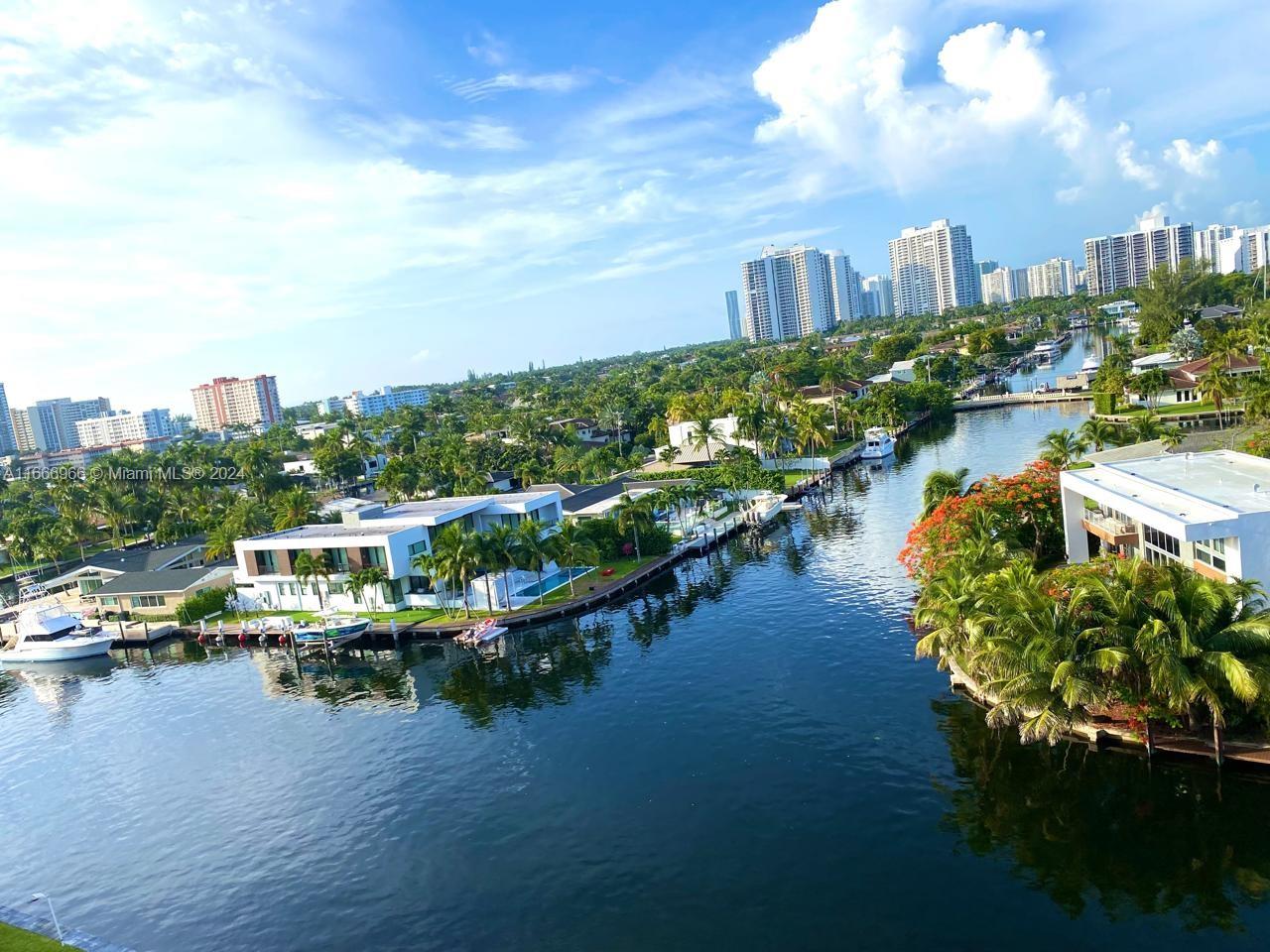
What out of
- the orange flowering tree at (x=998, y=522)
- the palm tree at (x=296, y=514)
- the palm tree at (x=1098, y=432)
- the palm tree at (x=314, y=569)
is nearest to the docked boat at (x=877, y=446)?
the palm tree at (x=1098, y=432)

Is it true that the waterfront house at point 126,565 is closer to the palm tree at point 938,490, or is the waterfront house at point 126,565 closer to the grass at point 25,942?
the grass at point 25,942

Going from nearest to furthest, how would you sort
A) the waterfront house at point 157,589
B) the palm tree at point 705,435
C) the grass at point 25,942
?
the grass at point 25,942 < the waterfront house at point 157,589 < the palm tree at point 705,435

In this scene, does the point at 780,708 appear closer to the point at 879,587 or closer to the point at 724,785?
the point at 724,785

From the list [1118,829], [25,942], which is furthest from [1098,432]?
[25,942]

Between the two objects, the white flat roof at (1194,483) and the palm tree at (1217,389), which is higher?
the white flat roof at (1194,483)

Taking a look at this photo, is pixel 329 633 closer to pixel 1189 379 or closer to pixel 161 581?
pixel 161 581

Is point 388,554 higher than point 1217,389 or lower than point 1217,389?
higher

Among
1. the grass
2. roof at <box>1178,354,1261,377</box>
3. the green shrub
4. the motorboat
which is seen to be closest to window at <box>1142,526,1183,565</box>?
the grass
